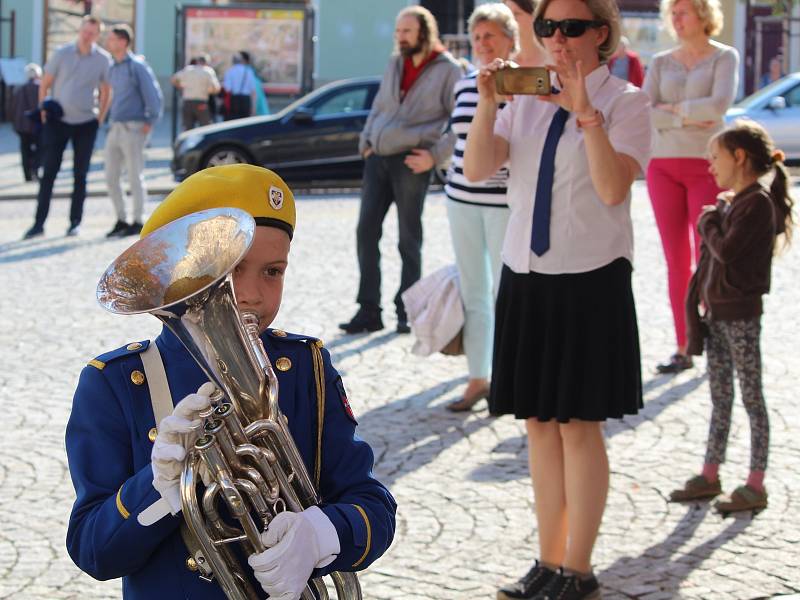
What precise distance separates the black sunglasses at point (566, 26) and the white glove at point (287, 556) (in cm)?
245

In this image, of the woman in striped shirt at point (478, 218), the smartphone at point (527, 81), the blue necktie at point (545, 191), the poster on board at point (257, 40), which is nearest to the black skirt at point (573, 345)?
the blue necktie at point (545, 191)

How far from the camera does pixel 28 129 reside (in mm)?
18844

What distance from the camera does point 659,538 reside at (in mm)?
4902

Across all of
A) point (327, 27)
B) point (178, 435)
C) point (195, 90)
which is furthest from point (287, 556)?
point (327, 27)

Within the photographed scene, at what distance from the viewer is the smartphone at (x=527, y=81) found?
4227 millimetres

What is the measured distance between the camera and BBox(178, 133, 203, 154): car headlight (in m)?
17.2

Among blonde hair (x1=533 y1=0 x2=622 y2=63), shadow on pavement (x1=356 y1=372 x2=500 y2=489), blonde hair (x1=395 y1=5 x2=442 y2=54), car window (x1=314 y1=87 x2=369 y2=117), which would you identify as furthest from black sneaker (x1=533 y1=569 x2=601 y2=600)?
car window (x1=314 y1=87 x2=369 y2=117)

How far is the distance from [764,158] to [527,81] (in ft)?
4.75

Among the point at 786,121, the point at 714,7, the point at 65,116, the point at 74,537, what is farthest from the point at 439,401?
the point at 786,121

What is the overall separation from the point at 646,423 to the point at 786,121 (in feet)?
46.0

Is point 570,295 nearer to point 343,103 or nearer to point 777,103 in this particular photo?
point 343,103

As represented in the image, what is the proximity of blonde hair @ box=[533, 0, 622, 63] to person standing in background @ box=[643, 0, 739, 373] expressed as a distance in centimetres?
314

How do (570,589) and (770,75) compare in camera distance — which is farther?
(770,75)

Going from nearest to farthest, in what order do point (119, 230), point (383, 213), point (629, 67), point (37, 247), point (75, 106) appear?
point (383, 213) < point (629, 67) < point (37, 247) < point (75, 106) < point (119, 230)
